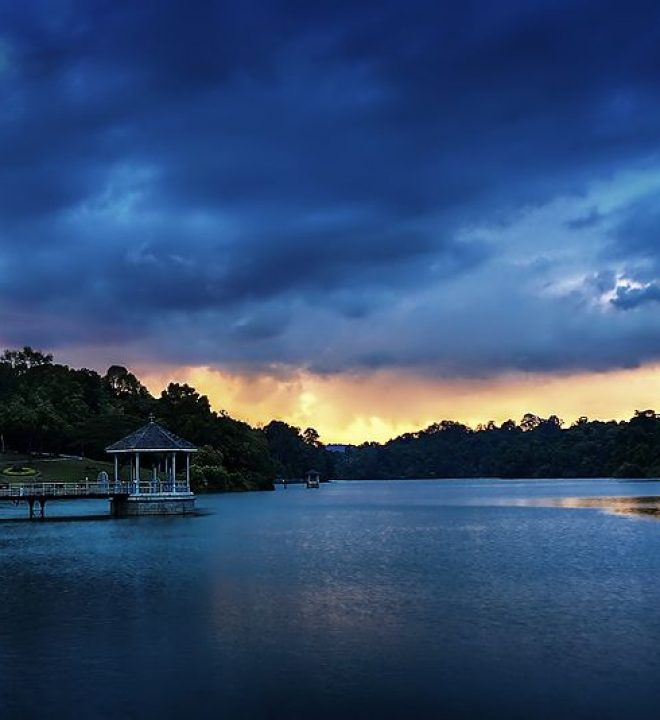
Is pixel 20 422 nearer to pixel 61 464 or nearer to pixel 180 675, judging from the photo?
pixel 61 464

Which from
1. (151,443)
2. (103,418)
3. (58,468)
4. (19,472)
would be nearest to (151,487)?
(151,443)

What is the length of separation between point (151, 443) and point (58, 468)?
50.2m

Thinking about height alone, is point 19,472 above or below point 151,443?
below

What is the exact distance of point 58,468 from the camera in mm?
117938

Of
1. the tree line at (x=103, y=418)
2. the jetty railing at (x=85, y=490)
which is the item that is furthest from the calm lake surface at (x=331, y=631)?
the tree line at (x=103, y=418)

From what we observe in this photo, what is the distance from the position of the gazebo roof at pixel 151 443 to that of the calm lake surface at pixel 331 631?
77.4 ft

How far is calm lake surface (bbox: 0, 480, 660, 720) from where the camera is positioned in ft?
57.1

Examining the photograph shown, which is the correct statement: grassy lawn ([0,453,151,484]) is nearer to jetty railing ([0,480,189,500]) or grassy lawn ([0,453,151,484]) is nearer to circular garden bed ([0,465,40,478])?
circular garden bed ([0,465,40,478])

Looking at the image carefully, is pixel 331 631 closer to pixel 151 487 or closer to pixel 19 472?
pixel 151 487

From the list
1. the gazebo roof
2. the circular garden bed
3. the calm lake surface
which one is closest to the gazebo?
the gazebo roof

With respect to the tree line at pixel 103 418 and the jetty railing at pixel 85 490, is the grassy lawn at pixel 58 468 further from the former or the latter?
the jetty railing at pixel 85 490

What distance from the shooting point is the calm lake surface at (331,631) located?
17391 millimetres

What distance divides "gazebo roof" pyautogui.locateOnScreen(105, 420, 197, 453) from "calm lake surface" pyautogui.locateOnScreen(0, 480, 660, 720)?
23.6 metres

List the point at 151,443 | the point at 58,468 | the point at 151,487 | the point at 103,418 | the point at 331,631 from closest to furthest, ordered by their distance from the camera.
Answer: the point at 331,631, the point at 151,443, the point at 151,487, the point at 58,468, the point at 103,418
